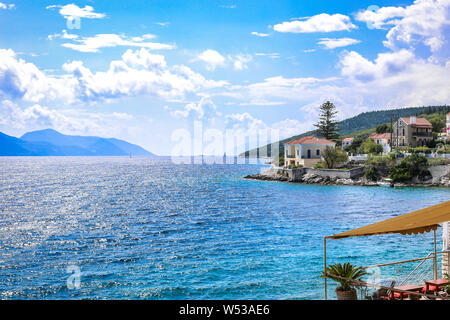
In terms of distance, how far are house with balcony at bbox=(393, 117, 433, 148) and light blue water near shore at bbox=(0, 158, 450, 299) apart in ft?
103

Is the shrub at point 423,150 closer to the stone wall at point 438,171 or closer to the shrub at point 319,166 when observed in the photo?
the stone wall at point 438,171

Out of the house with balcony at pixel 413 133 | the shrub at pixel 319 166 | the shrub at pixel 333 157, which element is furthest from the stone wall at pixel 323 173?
the house with balcony at pixel 413 133

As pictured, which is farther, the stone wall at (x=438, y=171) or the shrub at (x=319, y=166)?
the shrub at (x=319, y=166)

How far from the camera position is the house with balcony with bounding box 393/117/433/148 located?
74.2 metres

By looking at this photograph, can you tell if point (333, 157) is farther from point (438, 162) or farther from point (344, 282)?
point (344, 282)

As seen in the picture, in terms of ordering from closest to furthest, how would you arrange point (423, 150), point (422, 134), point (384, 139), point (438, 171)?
point (438, 171) < point (423, 150) < point (422, 134) < point (384, 139)

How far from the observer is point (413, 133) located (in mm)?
74688

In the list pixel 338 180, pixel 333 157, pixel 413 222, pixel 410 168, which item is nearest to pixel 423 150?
pixel 410 168

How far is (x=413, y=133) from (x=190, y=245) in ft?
211

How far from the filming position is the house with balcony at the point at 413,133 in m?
74.2

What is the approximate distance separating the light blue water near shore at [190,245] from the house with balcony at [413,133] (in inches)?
1242

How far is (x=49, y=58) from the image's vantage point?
9938 centimetres
